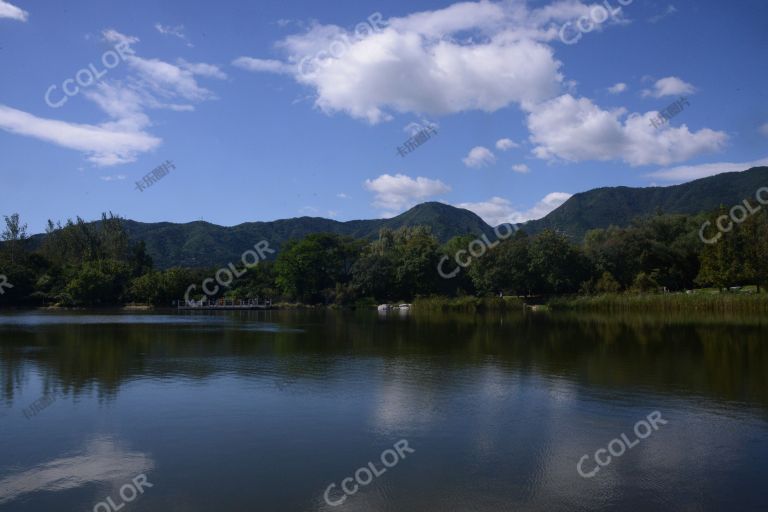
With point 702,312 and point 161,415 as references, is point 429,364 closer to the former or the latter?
point 161,415

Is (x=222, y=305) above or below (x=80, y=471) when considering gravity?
below

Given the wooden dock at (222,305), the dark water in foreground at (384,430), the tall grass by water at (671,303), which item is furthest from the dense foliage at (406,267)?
the dark water in foreground at (384,430)

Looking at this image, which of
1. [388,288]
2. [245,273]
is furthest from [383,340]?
[245,273]

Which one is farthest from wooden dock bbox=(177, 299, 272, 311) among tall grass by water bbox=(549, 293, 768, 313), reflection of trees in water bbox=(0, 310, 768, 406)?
reflection of trees in water bbox=(0, 310, 768, 406)

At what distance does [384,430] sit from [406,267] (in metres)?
70.7

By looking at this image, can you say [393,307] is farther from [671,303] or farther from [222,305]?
[671,303]

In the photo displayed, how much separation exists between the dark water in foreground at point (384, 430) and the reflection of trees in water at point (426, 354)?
18 cm

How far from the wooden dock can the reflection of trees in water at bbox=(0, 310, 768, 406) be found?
47168 millimetres

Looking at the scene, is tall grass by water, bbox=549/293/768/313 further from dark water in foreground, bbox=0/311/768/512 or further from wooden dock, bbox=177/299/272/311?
wooden dock, bbox=177/299/272/311

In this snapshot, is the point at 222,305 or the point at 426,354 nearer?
the point at 426,354

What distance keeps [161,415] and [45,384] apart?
19.6 feet

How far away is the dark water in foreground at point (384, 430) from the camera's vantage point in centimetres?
845

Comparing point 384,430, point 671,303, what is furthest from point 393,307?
point 384,430

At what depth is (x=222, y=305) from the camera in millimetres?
87500
